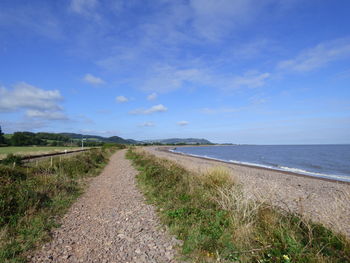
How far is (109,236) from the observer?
473 cm

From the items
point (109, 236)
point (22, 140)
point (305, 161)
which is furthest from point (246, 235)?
point (22, 140)

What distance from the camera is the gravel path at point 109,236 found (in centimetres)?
388

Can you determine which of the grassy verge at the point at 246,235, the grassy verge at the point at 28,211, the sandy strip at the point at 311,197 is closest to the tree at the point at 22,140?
the grassy verge at the point at 28,211

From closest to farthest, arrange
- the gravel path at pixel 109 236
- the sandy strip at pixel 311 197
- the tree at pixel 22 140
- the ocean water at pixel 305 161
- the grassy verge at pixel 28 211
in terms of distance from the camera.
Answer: the gravel path at pixel 109 236
the grassy verge at pixel 28 211
the sandy strip at pixel 311 197
the ocean water at pixel 305 161
the tree at pixel 22 140

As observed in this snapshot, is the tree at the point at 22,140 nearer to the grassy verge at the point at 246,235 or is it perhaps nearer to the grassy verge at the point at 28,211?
the grassy verge at the point at 28,211

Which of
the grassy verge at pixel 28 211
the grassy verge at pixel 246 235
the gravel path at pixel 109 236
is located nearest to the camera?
the grassy verge at pixel 246 235

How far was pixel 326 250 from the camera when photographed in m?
3.58

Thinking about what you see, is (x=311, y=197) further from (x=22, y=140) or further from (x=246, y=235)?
(x=22, y=140)

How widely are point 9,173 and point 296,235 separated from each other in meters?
10.6

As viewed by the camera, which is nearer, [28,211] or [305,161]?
[28,211]

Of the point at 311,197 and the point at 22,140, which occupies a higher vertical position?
the point at 22,140

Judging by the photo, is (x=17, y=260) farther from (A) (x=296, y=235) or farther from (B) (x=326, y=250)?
(B) (x=326, y=250)

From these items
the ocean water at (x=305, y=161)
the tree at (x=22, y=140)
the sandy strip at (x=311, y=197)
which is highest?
the tree at (x=22, y=140)

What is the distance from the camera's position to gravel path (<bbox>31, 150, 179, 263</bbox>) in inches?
153
